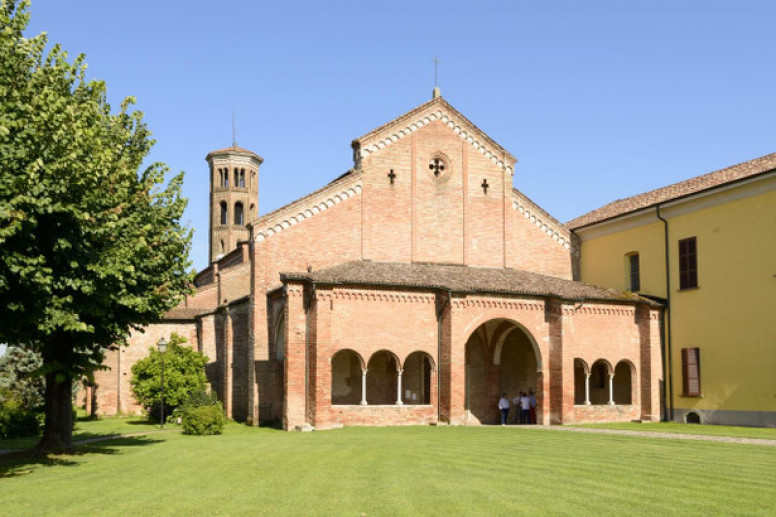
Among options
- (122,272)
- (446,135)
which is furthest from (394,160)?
(122,272)

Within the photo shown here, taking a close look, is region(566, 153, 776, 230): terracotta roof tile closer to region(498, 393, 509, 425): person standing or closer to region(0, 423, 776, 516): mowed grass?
region(498, 393, 509, 425): person standing

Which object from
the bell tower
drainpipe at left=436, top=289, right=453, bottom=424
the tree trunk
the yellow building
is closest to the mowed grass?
the tree trunk

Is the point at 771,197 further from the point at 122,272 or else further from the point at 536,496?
the point at 122,272

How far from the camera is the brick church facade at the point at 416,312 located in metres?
28.7

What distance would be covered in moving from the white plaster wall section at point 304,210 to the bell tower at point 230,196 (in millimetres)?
39048

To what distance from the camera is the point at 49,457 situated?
19484mm

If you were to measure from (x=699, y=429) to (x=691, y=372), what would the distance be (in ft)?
14.2

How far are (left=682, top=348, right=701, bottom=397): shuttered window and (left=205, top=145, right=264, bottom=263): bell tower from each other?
47198mm

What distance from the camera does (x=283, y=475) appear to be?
14516 mm

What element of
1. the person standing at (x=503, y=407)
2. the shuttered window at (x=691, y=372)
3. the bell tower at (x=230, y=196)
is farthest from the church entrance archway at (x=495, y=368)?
the bell tower at (x=230, y=196)

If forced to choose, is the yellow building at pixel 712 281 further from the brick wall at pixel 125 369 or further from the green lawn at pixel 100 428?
the brick wall at pixel 125 369

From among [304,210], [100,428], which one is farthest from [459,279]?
[100,428]

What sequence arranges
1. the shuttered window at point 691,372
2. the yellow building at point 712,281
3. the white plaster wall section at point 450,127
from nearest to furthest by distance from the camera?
the yellow building at point 712,281 < the shuttered window at point 691,372 < the white plaster wall section at point 450,127

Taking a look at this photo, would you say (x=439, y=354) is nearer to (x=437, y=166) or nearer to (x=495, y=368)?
(x=495, y=368)
